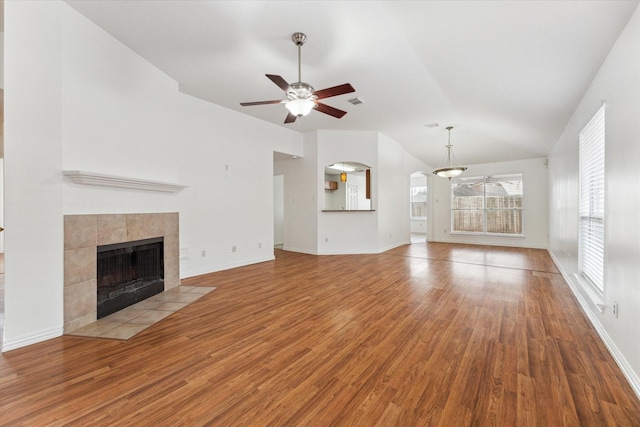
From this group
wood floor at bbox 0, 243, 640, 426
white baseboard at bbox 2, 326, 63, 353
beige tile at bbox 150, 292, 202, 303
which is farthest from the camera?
beige tile at bbox 150, 292, 202, 303

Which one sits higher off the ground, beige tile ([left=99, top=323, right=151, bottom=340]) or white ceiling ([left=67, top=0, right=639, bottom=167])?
white ceiling ([left=67, top=0, right=639, bottom=167])

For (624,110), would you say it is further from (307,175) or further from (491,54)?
(307,175)

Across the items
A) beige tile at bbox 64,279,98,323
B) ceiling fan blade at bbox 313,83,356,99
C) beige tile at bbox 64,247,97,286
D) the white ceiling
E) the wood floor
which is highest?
the white ceiling

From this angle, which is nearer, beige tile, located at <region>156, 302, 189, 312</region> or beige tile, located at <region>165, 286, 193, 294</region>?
beige tile, located at <region>156, 302, 189, 312</region>

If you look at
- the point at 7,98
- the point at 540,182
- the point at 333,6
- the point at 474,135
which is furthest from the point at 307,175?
the point at 540,182

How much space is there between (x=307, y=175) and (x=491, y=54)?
14.6ft

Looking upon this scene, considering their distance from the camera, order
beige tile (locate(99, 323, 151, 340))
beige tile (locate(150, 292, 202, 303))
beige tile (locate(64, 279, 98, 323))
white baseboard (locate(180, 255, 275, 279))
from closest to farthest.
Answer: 1. beige tile (locate(99, 323, 151, 340))
2. beige tile (locate(64, 279, 98, 323))
3. beige tile (locate(150, 292, 202, 303))
4. white baseboard (locate(180, 255, 275, 279))

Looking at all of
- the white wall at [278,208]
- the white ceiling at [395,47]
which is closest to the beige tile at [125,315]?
the white ceiling at [395,47]

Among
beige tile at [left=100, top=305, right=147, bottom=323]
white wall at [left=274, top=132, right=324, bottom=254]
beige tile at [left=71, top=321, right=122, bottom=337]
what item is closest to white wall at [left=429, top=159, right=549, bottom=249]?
white wall at [left=274, top=132, right=324, bottom=254]

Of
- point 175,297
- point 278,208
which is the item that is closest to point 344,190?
point 278,208

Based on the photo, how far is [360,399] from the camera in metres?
1.64

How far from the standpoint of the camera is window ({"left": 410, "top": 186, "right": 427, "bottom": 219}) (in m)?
12.6

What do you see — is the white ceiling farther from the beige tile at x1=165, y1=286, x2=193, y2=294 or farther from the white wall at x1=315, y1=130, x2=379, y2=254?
the beige tile at x1=165, y1=286, x2=193, y2=294

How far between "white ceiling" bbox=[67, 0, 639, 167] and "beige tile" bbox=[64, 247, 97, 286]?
2297mm
